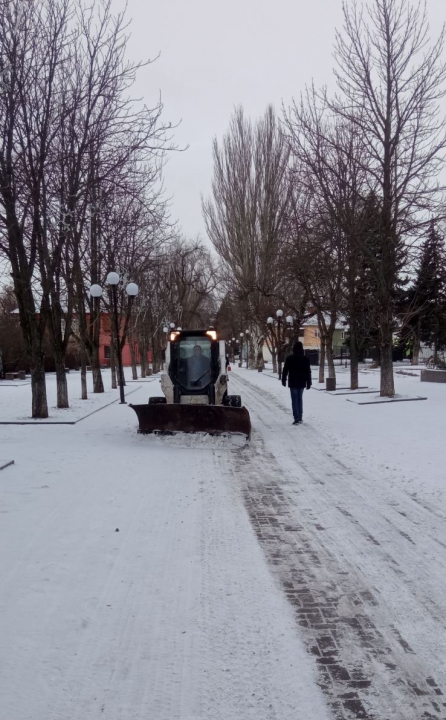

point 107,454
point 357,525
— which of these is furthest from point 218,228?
point 357,525

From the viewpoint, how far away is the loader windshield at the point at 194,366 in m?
14.4

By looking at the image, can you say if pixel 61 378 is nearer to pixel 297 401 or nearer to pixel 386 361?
pixel 297 401

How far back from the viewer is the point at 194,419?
39.6 ft

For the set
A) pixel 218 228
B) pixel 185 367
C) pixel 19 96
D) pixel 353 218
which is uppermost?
pixel 218 228

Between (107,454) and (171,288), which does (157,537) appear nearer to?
(107,454)

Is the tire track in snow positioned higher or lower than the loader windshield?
lower

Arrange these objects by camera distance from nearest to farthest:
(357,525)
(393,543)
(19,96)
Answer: (393,543) < (357,525) < (19,96)

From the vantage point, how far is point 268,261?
153 ft

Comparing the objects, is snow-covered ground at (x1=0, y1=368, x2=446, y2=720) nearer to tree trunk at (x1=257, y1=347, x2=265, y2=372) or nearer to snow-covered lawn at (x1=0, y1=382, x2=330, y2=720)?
snow-covered lawn at (x1=0, y1=382, x2=330, y2=720)

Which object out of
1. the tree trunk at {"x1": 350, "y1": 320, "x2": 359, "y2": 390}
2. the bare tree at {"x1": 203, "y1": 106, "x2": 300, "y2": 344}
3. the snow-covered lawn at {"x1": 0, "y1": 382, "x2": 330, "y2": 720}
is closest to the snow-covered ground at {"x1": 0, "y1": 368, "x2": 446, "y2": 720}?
the snow-covered lawn at {"x1": 0, "y1": 382, "x2": 330, "y2": 720}

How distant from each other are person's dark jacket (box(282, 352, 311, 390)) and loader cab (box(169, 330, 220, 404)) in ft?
5.38

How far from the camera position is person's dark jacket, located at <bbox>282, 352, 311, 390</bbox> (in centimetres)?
1421

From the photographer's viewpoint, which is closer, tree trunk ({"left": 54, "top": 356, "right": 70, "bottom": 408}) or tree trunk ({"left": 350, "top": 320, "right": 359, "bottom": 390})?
tree trunk ({"left": 54, "top": 356, "right": 70, "bottom": 408})

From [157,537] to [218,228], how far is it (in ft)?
160
